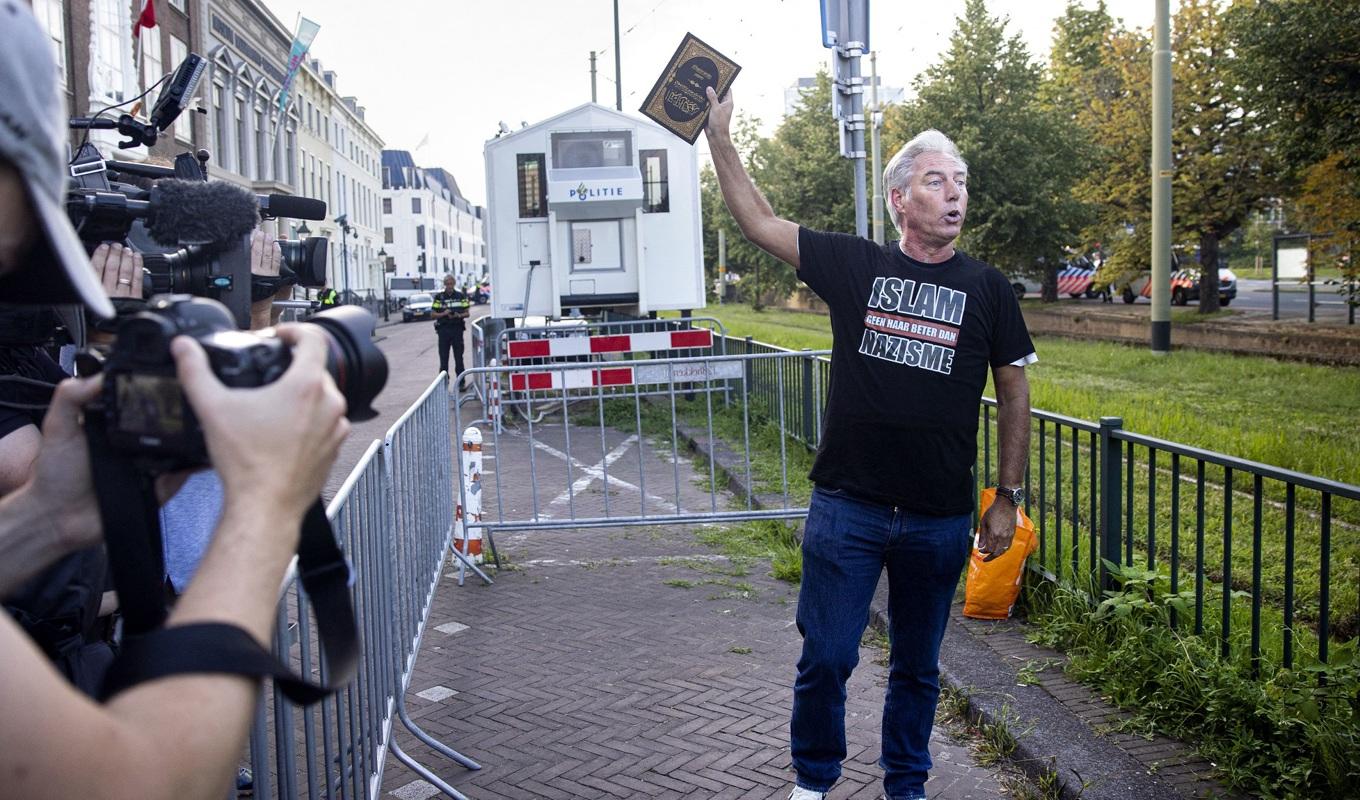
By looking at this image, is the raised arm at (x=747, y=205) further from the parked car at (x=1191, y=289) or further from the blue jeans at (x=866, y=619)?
the parked car at (x=1191, y=289)

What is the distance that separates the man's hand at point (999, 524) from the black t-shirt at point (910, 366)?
0.31 metres

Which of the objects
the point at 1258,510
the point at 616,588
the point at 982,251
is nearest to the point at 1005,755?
the point at 1258,510

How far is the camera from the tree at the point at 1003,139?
30234mm

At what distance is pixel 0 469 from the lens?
2506mm

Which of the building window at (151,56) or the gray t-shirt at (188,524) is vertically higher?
the building window at (151,56)

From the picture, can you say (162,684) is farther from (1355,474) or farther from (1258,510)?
(1355,474)

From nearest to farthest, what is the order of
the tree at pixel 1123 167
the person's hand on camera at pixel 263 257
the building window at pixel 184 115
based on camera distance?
the person's hand on camera at pixel 263 257
the tree at pixel 1123 167
the building window at pixel 184 115

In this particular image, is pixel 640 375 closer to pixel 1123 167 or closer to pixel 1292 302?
pixel 1123 167

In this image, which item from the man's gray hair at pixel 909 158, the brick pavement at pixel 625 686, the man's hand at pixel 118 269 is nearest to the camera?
the man's hand at pixel 118 269

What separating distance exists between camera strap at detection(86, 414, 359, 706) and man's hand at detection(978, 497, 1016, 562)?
3.02m

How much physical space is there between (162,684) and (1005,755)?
3694mm

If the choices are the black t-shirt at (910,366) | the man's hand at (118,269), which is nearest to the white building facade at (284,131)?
the black t-shirt at (910,366)

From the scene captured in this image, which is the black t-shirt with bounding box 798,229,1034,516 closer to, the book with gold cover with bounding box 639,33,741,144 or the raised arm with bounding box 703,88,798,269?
the raised arm with bounding box 703,88,798,269

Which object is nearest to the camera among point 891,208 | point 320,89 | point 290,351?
point 290,351
